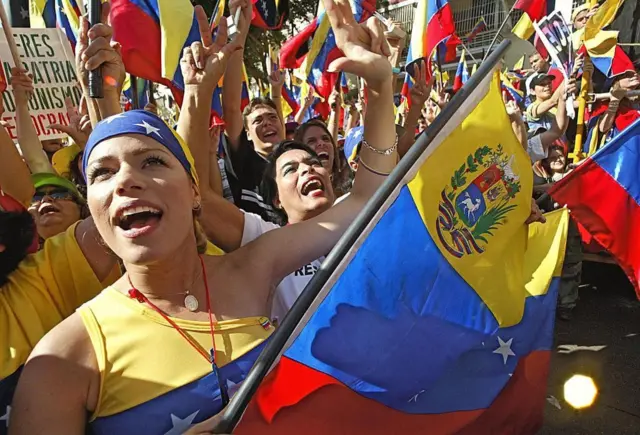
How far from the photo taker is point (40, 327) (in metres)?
1.45

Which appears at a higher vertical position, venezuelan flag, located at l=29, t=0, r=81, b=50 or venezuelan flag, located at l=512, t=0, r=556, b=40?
venezuelan flag, located at l=29, t=0, r=81, b=50

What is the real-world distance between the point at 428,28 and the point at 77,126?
3.28m

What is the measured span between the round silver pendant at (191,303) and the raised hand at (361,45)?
826 millimetres

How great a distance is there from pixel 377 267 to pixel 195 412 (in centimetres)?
60

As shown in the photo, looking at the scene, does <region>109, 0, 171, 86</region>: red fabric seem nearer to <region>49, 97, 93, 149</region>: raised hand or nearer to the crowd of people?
<region>49, 97, 93, 149</region>: raised hand

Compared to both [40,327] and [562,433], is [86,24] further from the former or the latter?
[562,433]

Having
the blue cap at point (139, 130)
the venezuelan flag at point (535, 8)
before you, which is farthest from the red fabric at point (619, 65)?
the blue cap at point (139, 130)

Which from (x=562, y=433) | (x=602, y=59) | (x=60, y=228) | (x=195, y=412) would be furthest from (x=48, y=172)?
(x=602, y=59)

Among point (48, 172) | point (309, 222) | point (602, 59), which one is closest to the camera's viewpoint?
point (309, 222)

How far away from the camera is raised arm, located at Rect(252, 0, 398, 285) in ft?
5.54

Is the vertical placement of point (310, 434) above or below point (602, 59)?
above

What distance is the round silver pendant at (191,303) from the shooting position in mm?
1449

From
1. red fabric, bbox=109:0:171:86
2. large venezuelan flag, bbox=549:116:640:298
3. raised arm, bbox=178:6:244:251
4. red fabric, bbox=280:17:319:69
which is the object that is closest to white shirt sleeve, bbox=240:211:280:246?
raised arm, bbox=178:6:244:251

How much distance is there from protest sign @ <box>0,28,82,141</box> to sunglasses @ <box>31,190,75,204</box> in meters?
0.93
